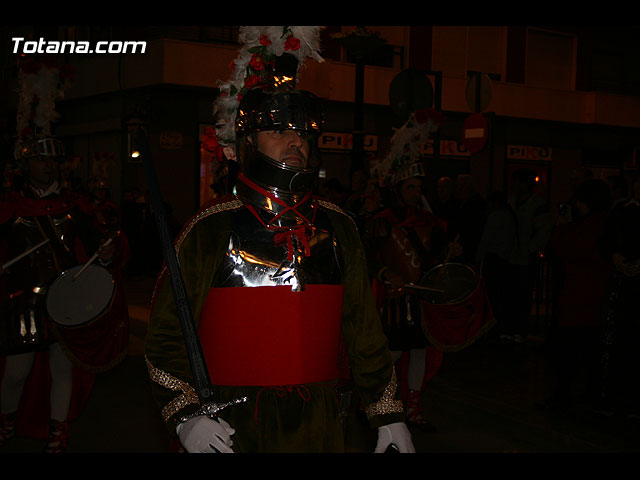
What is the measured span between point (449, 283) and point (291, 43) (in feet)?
11.0

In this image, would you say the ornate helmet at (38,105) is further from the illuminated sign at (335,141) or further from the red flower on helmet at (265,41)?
the illuminated sign at (335,141)

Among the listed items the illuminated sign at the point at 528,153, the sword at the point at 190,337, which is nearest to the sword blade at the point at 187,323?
the sword at the point at 190,337

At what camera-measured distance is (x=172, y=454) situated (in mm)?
2619

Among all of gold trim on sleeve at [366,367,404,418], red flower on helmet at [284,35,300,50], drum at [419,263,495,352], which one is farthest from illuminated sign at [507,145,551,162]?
gold trim on sleeve at [366,367,404,418]

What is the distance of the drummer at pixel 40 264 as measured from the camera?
5066mm

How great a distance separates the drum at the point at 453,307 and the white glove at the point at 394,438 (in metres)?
3.33

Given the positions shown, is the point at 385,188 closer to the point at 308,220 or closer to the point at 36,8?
the point at 308,220

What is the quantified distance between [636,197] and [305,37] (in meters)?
4.16

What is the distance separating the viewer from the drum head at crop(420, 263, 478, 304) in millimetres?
5949

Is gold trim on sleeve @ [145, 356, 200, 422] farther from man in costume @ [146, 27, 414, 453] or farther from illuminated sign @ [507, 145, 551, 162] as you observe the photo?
illuminated sign @ [507, 145, 551, 162]

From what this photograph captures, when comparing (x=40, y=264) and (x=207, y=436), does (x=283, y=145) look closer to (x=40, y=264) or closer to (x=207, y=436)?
(x=207, y=436)

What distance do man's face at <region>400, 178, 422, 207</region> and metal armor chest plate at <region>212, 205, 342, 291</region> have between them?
3.64 meters

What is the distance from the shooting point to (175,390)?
2.43 m

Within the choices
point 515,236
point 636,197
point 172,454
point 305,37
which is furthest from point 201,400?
point 515,236
